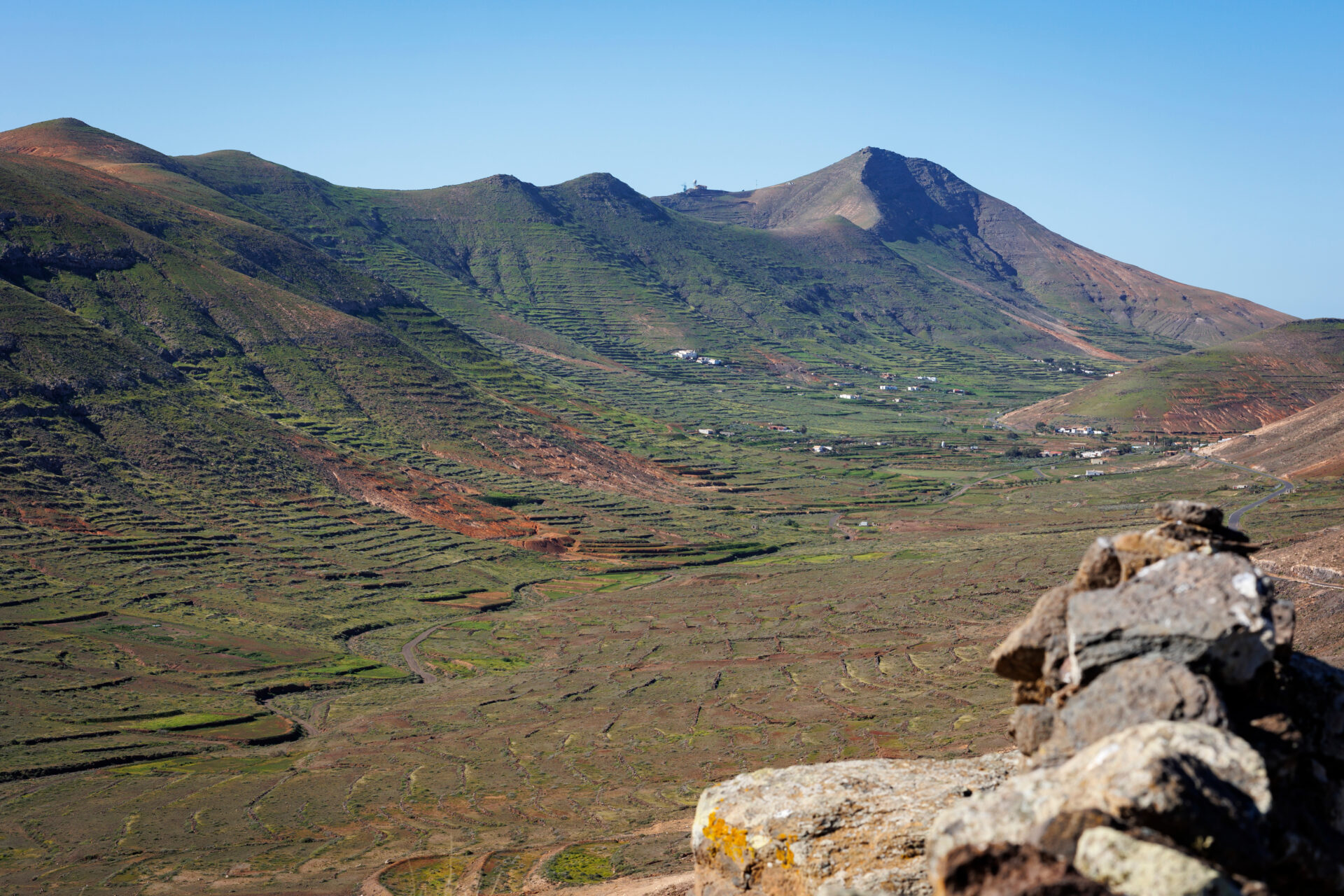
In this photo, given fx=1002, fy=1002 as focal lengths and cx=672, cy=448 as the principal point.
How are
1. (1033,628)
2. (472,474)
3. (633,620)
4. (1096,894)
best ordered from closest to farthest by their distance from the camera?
1. (1096,894)
2. (1033,628)
3. (633,620)
4. (472,474)

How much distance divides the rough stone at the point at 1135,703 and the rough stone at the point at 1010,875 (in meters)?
2.32

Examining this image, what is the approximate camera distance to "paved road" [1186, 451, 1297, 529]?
12206cm

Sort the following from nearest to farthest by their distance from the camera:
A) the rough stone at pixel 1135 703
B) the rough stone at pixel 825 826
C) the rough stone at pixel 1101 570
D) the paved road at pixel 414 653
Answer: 1. the rough stone at pixel 1135 703
2. the rough stone at pixel 1101 570
3. the rough stone at pixel 825 826
4. the paved road at pixel 414 653

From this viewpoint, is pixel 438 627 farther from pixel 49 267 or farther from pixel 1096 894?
pixel 49 267

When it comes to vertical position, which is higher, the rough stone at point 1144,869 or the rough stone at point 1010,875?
the rough stone at point 1144,869

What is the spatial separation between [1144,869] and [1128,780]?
973mm

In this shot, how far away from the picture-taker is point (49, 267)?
17312 cm

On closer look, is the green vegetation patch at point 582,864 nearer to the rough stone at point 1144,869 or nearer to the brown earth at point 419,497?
the rough stone at point 1144,869

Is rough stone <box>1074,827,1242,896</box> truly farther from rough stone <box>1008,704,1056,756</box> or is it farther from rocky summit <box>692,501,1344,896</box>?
rough stone <box>1008,704,1056,756</box>

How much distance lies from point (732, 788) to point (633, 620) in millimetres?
89173

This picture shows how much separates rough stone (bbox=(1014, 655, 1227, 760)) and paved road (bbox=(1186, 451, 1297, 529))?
339 feet

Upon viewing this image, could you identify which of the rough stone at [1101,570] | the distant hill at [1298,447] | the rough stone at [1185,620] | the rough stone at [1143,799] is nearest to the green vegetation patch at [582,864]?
the rough stone at [1101,570]

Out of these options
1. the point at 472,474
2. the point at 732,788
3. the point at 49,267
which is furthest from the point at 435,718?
the point at 49,267

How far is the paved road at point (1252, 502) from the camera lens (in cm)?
12206
